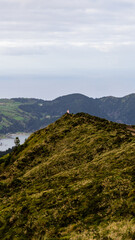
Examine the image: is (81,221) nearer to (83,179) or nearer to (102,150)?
(83,179)

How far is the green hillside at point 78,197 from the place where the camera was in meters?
30.3

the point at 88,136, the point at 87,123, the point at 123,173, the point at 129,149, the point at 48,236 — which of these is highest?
the point at 87,123

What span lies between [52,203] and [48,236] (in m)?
8.29

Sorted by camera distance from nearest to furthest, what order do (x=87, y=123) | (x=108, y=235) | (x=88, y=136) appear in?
(x=108, y=235), (x=88, y=136), (x=87, y=123)

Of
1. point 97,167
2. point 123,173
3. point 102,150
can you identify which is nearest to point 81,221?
point 123,173

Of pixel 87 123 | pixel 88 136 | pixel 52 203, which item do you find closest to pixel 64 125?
pixel 87 123

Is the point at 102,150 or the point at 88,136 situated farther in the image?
the point at 88,136

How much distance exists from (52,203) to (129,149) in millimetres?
21393

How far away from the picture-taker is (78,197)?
38344mm

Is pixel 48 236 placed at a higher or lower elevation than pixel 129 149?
lower

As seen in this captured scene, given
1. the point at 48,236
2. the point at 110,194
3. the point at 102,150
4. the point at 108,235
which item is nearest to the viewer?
the point at 108,235

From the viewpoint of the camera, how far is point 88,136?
75125mm

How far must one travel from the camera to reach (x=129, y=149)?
174 feet

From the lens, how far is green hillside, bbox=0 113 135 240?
99.5 feet
